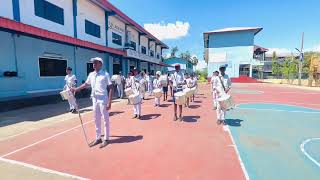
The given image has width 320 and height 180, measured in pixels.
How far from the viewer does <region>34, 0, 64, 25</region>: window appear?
44.8 ft

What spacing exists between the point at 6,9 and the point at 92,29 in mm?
9062

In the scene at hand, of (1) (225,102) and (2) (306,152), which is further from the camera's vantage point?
(1) (225,102)

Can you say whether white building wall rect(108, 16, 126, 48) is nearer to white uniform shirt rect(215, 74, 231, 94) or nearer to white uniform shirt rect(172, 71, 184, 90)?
white uniform shirt rect(172, 71, 184, 90)

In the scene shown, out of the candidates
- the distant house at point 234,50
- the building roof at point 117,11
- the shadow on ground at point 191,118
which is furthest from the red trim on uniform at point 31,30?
the distant house at point 234,50

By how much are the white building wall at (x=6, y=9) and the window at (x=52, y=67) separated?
3123 mm

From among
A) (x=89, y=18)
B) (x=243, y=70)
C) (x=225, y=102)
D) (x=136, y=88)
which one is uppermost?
(x=89, y=18)

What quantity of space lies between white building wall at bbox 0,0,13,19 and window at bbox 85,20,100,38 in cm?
778

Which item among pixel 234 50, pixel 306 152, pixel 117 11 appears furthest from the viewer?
pixel 234 50

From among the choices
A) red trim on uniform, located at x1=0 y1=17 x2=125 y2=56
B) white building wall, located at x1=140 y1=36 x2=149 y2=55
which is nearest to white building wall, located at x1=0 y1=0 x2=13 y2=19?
red trim on uniform, located at x1=0 y1=17 x2=125 y2=56

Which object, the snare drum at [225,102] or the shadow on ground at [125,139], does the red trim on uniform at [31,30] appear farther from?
the snare drum at [225,102]

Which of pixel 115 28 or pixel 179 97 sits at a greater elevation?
pixel 115 28

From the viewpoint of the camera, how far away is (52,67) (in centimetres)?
1508

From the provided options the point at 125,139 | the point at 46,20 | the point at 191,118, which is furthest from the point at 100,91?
the point at 46,20

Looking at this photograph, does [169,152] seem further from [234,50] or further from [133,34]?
[234,50]
